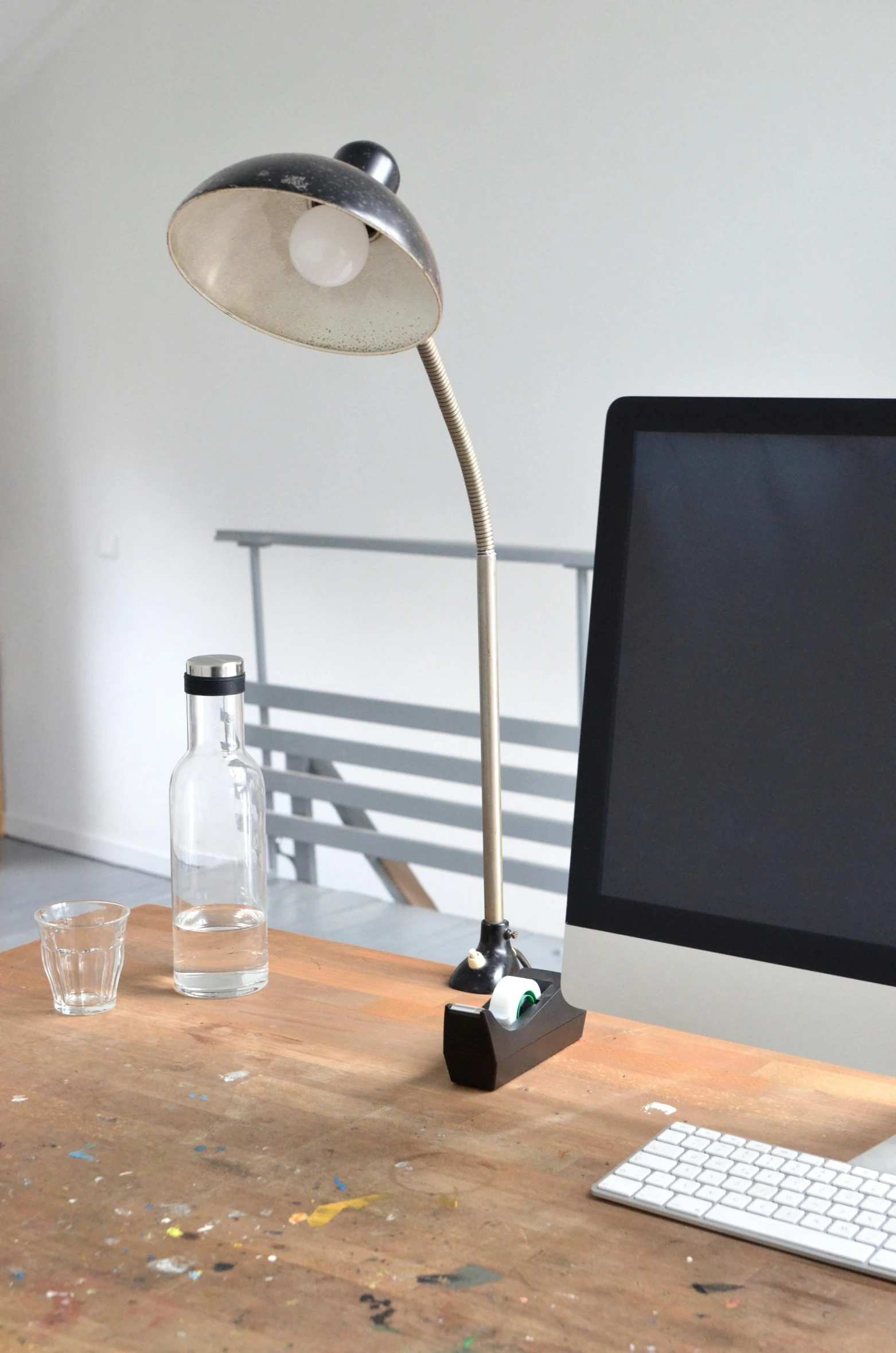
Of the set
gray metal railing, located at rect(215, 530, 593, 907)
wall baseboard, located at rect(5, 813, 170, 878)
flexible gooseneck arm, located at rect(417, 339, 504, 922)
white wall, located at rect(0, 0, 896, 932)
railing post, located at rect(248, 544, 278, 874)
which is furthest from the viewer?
wall baseboard, located at rect(5, 813, 170, 878)

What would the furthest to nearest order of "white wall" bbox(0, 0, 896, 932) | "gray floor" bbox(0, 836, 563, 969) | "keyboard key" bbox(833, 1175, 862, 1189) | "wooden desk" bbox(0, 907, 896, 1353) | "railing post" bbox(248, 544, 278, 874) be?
"railing post" bbox(248, 544, 278, 874) < "gray floor" bbox(0, 836, 563, 969) < "white wall" bbox(0, 0, 896, 932) < "keyboard key" bbox(833, 1175, 862, 1189) < "wooden desk" bbox(0, 907, 896, 1353)

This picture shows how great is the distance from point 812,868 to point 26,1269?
1.66ft

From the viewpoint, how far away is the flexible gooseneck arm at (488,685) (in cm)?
119

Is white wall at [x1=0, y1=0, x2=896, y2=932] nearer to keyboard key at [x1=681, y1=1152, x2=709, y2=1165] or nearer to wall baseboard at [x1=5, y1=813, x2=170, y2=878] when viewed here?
wall baseboard at [x1=5, y1=813, x2=170, y2=878]

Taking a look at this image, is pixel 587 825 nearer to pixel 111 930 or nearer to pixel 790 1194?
pixel 790 1194

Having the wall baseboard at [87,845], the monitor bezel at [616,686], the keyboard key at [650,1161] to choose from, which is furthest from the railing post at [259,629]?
the keyboard key at [650,1161]

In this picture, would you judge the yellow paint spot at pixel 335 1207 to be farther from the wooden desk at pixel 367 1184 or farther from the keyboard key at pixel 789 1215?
the keyboard key at pixel 789 1215

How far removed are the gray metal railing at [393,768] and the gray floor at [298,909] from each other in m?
0.12

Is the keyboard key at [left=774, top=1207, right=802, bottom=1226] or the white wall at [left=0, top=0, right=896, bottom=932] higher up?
the white wall at [left=0, top=0, right=896, bottom=932]

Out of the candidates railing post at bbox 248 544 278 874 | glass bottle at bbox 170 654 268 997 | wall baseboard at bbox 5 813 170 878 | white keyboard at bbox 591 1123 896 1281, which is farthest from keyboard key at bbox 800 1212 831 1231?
wall baseboard at bbox 5 813 170 878

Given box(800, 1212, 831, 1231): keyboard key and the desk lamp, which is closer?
box(800, 1212, 831, 1231): keyboard key

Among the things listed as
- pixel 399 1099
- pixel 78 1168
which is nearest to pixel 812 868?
pixel 399 1099

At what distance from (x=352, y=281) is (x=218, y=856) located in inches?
19.8

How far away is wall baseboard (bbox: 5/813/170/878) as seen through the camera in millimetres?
4207
